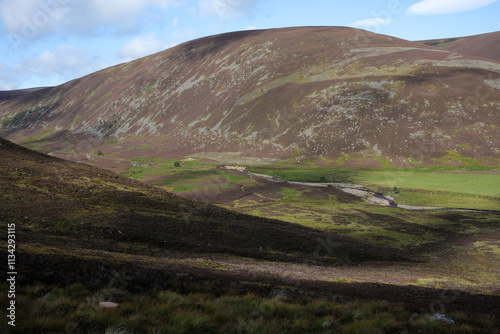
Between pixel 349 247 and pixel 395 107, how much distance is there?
93.3 meters

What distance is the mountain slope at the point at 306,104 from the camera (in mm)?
102656

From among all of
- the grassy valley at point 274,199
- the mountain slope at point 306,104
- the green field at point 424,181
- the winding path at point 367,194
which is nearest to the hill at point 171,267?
the grassy valley at point 274,199

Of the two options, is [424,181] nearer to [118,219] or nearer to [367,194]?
[367,194]

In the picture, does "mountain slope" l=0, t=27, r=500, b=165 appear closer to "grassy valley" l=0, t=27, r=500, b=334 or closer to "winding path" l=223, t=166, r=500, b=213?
"grassy valley" l=0, t=27, r=500, b=334

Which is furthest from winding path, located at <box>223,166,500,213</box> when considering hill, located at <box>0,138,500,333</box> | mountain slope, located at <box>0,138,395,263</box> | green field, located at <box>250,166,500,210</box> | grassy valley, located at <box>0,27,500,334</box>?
mountain slope, located at <box>0,138,395,263</box>

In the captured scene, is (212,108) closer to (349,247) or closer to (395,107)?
(395,107)

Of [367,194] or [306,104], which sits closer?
[367,194]

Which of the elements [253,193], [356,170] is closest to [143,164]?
[253,193]

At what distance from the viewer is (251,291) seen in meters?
13.0

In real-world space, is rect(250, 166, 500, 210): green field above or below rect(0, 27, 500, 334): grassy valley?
below

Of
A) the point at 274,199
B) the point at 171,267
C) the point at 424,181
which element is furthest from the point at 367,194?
the point at 171,267

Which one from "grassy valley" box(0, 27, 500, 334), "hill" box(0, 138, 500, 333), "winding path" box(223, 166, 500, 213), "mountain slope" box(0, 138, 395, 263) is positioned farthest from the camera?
"winding path" box(223, 166, 500, 213)

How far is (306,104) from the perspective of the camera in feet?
402

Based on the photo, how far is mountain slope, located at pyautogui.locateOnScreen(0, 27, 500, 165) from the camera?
103 m
